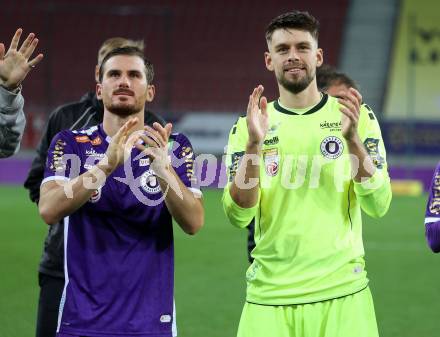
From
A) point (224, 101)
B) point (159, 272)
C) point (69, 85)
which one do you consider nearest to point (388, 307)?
point (159, 272)

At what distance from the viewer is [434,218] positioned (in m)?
3.68

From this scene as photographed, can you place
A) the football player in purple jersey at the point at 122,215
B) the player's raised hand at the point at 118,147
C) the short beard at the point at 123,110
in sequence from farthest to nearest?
the short beard at the point at 123,110, the football player in purple jersey at the point at 122,215, the player's raised hand at the point at 118,147

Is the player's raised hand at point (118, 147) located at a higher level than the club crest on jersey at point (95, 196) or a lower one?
higher

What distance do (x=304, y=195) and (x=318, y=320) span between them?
0.51 metres

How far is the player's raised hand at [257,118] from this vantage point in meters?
3.59

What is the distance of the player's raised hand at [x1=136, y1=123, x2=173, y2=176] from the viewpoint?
11.4 ft

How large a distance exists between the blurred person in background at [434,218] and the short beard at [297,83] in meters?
0.65

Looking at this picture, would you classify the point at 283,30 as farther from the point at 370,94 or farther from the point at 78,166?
the point at 370,94

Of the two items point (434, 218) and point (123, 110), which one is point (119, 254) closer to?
point (123, 110)

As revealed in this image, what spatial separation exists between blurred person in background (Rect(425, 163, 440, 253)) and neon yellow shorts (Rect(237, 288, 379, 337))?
357mm

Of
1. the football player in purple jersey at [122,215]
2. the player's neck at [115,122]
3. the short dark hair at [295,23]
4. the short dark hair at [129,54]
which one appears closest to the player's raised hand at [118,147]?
the football player in purple jersey at [122,215]

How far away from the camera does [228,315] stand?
734 centimetres

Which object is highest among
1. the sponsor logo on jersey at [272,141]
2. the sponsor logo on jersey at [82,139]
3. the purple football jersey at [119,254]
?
the sponsor logo on jersey at [82,139]

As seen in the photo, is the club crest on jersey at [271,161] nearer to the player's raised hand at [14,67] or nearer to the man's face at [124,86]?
the man's face at [124,86]
